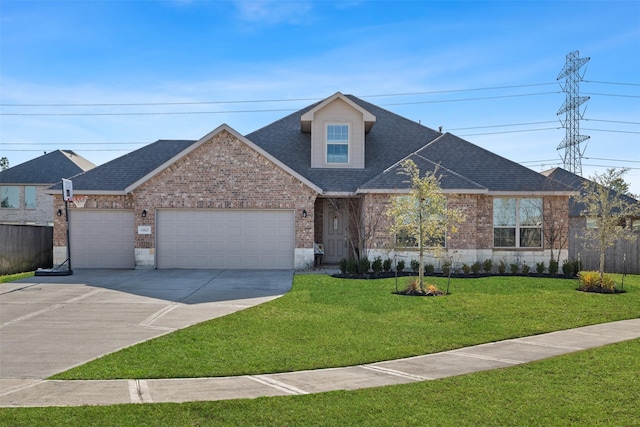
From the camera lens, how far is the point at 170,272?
693 inches

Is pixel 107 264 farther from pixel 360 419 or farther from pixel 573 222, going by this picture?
pixel 573 222

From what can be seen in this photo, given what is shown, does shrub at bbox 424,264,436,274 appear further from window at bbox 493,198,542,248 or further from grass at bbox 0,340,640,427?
grass at bbox 0,340,640,427

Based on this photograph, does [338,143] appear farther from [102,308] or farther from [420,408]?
[420,408]

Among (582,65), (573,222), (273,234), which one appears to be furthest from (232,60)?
(582,65)

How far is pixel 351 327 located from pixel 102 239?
13452 mm

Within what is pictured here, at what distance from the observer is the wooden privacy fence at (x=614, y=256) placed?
1964 centimetres

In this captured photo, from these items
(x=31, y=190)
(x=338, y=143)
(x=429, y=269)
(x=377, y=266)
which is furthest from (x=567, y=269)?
(x=31, y=190)

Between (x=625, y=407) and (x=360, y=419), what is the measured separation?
2.84 metres

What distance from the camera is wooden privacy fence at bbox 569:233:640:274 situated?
19641 millimetres

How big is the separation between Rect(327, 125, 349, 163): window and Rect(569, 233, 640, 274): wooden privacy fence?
32.1 ft

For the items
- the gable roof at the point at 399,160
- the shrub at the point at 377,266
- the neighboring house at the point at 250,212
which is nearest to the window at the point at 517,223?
the neighboring house at the point at 250,212

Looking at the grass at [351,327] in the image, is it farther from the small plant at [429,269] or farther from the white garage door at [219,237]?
the white garage door at [219,237]

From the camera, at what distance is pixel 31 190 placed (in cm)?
3781

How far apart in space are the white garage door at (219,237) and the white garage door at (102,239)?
1530 mm
